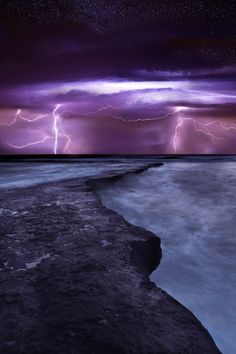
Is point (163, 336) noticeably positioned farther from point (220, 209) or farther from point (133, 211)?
point (220, 209)

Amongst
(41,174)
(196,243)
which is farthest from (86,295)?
(41,174)

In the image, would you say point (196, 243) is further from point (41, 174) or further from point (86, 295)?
point (41, 174)

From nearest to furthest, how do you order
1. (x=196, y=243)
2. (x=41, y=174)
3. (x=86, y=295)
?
(x=86, y=295)
(x=196, y=243)
(x=41, y=174)

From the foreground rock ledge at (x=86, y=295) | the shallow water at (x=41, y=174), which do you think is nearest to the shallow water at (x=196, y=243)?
the foreground rock ledge at (x=86, y=295)

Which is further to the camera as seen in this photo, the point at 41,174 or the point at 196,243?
the point at 41,174

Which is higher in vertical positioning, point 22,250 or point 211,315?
point 22,250

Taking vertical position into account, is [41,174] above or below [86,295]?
below

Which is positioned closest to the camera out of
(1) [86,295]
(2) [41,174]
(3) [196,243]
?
(1) [86,295]

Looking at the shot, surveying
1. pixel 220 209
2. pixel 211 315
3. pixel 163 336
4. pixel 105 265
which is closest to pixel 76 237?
pixel 105 265
